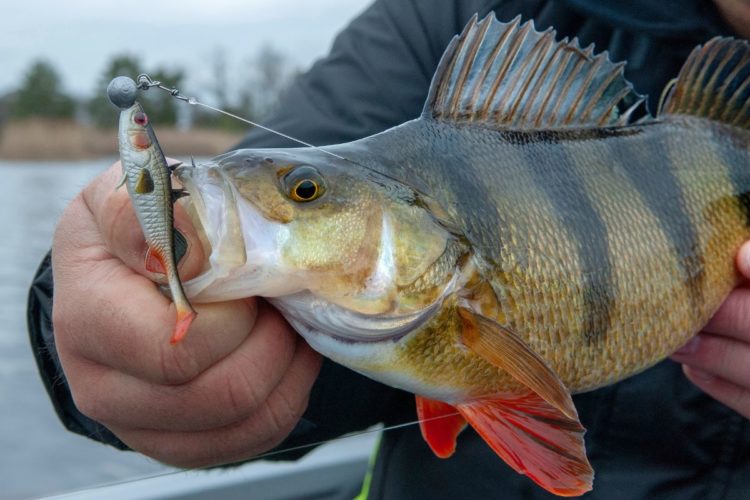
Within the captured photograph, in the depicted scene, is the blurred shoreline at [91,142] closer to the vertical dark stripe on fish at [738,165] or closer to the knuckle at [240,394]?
the vertical dark stripe on fish at [738,165]

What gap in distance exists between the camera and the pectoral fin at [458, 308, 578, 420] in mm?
1023

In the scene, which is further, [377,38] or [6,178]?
[6,178]

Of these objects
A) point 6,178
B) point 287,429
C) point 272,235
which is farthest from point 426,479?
point 6,178

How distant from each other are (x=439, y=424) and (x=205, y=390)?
0.40 metres

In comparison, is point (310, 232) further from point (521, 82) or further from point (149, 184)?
point (521, 82)

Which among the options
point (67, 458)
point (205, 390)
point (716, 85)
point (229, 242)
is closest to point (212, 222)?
point (229, 242)

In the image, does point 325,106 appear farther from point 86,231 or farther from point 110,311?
point 110,311

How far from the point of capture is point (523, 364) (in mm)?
1023

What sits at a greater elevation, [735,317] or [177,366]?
[177,366]

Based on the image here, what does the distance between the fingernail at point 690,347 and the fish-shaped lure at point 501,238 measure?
110mm

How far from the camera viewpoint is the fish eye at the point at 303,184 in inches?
37.8

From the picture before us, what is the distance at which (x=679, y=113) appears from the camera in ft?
4.76

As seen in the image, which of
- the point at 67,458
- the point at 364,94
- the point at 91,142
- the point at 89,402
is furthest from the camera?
the point at 91,142

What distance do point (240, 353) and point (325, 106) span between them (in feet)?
3.18
